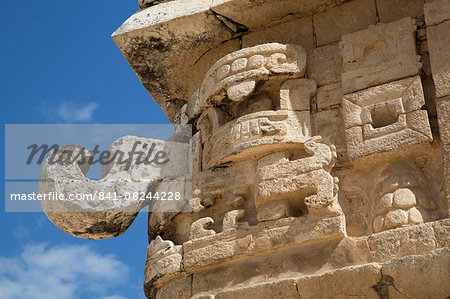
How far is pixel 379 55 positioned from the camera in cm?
484

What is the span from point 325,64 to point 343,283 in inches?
66.1

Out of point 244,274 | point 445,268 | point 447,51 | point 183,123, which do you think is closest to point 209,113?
point 183,123

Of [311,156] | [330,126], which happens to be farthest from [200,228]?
[330,126]

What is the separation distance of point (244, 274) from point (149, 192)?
1.23m

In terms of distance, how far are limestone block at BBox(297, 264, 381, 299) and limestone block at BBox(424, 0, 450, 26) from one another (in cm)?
173

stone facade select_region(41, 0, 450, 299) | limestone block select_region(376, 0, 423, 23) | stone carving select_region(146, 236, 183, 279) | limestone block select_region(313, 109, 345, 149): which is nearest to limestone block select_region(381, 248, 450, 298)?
stone facade select_region(41, 0, 450, 299)

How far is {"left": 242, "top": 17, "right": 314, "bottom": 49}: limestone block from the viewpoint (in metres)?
5.34

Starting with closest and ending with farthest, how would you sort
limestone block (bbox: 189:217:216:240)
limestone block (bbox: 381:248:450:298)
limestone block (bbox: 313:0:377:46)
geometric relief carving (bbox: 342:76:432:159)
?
limestone block (bbox: 381:248:450:298) → geometric relief carving (bbox: 342:76:432:159) → limestone block (bbox: 189:217:216:240) → limestone block (bbox: 313:0:377:46)

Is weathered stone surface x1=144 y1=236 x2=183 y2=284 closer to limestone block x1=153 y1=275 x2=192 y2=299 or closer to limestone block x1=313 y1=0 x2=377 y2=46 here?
limestone block x1=153 y1=275 x2=192 y2=299

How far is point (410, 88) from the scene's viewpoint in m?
4.58

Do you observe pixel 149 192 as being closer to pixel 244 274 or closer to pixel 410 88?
pixel 244 274

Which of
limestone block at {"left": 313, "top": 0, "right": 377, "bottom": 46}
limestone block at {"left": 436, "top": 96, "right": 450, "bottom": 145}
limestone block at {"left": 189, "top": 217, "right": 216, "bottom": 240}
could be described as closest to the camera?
limestone block at {"left": 436, "top": 96, "right": 450, "bottom": 145}

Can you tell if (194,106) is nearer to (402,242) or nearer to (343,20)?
(343,20)

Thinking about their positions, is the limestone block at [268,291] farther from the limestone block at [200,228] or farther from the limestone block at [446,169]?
the limestone block at [446,169]
